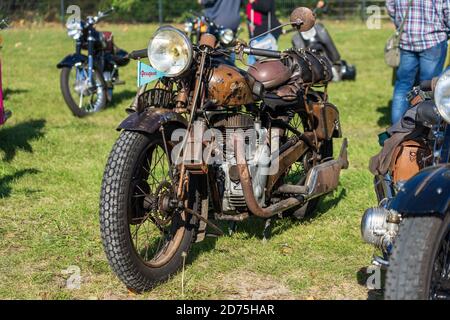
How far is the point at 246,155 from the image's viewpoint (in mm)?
4789

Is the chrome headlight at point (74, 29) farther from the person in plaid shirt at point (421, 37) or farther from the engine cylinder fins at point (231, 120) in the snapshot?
the engine cylinder fins at point (231, 120)

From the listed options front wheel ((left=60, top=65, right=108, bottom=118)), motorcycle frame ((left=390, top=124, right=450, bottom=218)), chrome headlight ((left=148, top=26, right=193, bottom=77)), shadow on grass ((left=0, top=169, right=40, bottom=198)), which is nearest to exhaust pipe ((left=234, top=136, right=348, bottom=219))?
chrome headlight ((left=148, top=26, right=193, bottom=77))

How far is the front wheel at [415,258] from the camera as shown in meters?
3.18

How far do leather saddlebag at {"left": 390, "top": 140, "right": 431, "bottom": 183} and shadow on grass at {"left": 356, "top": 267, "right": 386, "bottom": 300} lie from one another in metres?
0.61

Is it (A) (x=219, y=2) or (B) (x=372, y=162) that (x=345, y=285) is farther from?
(A) (x=219, y=2)

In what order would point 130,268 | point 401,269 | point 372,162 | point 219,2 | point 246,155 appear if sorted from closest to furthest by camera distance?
1. point 401,269
2. point 130,268
3. point 372,162
4. point 246,155
5. point 219,2

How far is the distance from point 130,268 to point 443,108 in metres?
1.81

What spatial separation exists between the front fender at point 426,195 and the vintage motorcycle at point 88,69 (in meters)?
6.95

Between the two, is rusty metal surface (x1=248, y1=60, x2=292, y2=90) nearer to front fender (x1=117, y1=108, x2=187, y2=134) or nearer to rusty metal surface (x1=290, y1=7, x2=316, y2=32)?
rusty metal surface (x1=290, y1=7, x2=316, y2=32)

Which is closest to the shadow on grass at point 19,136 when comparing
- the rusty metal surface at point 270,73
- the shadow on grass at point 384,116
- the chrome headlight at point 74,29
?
the chrome headlight at point 74,29

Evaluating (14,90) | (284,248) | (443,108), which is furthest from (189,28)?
(443,108)

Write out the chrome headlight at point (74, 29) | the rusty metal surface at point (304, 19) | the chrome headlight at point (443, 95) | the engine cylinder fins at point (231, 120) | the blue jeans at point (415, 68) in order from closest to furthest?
the chrome headlight at point (443, 95), the engine cylinder fins at point (231, 120), the rusty metal surface at point (304, 19), the blue jeans at point (415, 68), the chrome headlight at point (74, 29)

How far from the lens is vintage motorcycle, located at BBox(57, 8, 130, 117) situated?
9875 mm

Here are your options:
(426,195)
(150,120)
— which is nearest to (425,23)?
(150,120)
